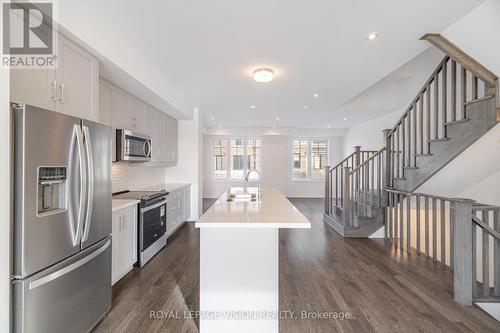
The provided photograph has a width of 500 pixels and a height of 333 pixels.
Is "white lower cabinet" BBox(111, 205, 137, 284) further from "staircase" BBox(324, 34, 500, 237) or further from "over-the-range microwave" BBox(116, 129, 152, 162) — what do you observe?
"staircase" BBox(324, 34, 500, 237)

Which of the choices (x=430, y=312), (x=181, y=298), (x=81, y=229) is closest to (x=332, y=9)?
(x=81, y=229)

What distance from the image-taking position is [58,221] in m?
1.55

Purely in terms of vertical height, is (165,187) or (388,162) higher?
(388,162)

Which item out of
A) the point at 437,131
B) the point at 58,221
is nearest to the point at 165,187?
the point at 58,221

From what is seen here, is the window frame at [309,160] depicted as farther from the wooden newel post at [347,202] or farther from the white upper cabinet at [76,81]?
the white upper cabinet at [76,81]

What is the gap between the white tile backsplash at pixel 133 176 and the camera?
3.64m

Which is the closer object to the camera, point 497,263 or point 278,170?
point 497,263

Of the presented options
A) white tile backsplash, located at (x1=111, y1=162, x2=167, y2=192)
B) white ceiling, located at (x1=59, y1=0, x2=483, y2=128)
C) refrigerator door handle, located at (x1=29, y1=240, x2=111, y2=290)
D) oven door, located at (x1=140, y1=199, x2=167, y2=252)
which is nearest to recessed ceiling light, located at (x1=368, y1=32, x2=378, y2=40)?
white ceiling, located at (x1=59, y1=0, x2=483, y2=128)

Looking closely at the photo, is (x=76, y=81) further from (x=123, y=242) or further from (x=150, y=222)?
(x=150, y=222)

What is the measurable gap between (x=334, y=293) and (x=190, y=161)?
402 cm

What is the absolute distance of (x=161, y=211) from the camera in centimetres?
375

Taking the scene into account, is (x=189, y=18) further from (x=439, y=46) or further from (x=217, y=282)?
(x=439, y=46)

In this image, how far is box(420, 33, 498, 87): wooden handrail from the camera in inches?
95.3

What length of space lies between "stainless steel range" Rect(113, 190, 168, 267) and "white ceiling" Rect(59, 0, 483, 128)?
1608 millimetres
